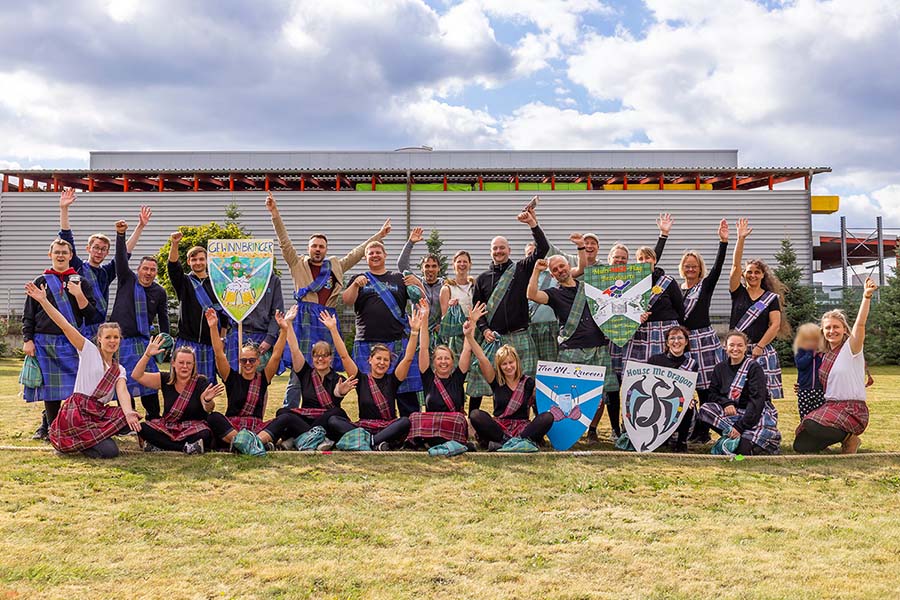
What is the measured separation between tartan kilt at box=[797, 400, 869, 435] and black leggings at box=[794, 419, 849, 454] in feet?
0.13

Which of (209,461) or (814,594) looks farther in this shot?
(209,461)

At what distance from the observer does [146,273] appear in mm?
7703

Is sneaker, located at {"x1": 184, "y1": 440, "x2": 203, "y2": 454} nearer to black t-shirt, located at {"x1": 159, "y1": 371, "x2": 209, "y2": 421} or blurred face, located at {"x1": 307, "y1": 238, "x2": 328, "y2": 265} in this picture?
black t-shirt, located at {"x1": 159, "y1": 371, "x2": 209, "y2": 421}

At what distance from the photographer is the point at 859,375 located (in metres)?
6.66

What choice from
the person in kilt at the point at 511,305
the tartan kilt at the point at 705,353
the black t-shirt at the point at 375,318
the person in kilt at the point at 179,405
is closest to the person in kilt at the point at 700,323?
the tartan kilt at the point at 705,353

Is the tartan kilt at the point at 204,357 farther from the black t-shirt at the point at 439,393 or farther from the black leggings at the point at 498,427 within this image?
the black leggings at the point at 498,427

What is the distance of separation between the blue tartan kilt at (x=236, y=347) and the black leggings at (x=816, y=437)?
16.4 feet

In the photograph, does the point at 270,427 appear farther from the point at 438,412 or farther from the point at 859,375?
the point at 859,375

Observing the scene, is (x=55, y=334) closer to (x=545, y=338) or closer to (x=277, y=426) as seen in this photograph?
(x=277, y=426)

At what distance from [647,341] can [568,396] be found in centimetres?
113

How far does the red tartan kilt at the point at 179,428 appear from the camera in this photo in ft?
21.5

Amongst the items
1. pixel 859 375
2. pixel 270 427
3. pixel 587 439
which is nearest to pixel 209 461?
pixel 270 427

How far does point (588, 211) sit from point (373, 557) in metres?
27.1

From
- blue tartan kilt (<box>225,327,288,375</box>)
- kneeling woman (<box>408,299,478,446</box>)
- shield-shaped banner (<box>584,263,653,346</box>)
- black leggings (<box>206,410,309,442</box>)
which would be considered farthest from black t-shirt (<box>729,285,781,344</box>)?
blue tartan kilt (<box>225,327,288,375</box>)
